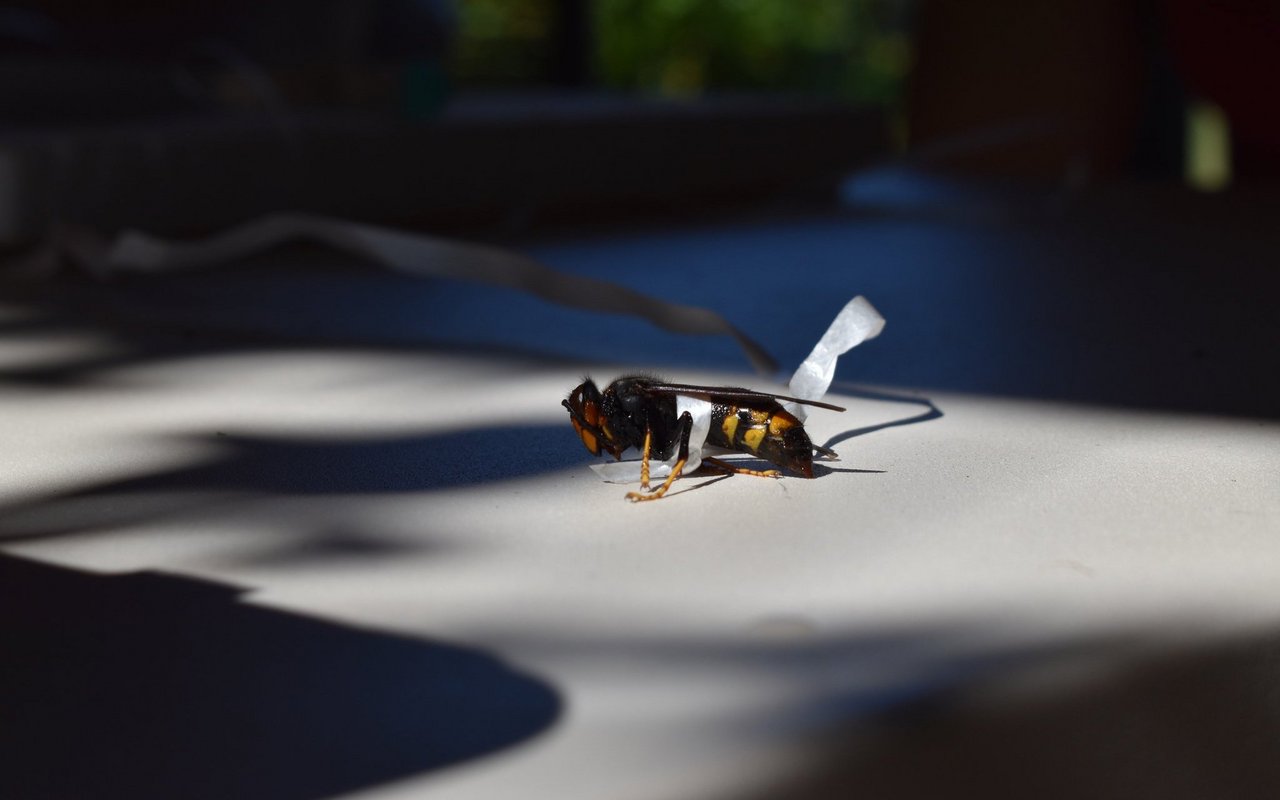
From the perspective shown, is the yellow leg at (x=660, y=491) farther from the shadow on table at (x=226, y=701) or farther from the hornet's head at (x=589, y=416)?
the shadow on table at (x=226, y=701)

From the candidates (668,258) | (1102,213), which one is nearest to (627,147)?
(668,258)

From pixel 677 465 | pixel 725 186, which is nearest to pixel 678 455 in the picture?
pixel 677 465

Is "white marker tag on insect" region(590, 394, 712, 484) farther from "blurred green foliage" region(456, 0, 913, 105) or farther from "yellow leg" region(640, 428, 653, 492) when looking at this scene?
"blurred green foliage" region(456, 0, 913, 105)

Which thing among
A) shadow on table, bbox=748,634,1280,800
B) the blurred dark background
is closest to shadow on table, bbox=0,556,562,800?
shadow on table, bbox=748,634,1280,800

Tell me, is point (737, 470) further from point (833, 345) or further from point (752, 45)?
point (752, 45)

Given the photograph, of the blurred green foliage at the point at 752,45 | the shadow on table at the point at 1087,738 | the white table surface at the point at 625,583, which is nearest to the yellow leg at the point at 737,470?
the white table surface at the point at 625,583

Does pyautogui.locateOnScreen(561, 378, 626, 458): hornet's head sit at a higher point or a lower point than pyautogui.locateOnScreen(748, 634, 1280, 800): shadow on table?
higher
